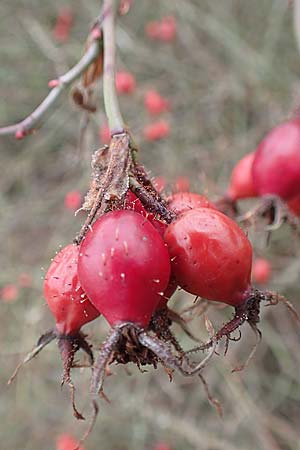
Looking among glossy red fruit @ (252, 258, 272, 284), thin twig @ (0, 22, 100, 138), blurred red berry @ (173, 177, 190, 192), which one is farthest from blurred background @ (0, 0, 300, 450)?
thin twig @ (0, 22, 100, 138)

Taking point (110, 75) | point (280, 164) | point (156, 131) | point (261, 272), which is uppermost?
point (156, 131)

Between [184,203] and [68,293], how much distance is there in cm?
25

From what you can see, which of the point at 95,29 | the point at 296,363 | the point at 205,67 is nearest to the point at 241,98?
the point at 205,67

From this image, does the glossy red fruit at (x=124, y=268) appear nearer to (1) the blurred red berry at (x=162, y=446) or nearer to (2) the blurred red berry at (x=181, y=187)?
(2) the blurred red berry at (x=181, y=187)

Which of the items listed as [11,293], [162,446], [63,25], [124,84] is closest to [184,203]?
[124,84]

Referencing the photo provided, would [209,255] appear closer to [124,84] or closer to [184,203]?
[184,203]

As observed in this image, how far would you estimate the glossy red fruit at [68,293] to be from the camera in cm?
106

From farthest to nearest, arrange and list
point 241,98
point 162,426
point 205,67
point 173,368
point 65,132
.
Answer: point 65,132 → point 205,67 → point 241,98 → point 162,426 → point 173,368

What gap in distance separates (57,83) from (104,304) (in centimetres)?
61

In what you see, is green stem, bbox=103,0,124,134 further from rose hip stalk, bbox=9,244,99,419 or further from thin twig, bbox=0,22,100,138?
rose hip stalk, bbox=9,244,99,419

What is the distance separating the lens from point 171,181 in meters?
2.93

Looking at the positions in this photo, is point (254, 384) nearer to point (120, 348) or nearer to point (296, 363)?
point (296, 363)

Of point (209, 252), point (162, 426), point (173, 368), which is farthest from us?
point (162, 426)

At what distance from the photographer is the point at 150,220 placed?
1066 mm
